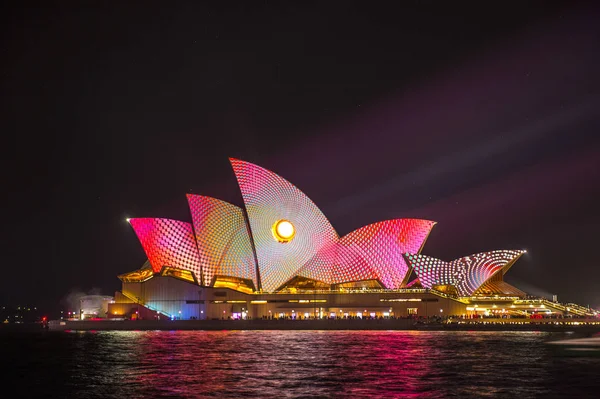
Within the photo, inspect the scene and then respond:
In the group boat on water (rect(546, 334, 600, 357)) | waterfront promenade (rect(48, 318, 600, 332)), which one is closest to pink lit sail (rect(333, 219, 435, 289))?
waterfront promenade (rect(48, 318, 600, 332))

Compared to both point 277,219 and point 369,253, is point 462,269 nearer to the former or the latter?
point 369,253

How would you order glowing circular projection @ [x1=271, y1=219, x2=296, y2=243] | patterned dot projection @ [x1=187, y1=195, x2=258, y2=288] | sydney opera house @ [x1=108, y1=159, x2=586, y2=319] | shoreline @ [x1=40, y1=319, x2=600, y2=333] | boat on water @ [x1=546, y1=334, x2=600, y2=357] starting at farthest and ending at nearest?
glowing circular projection @ [x1=271, y1=219, x2=296, y2=243], sydney opera house @ [x1=108, y1=159, x2=586, y2=319], patterned dot projection @ [x1=187, y1=195, x2=258, y2=288], shoreline @ [x1=40, y1=319, x2=600, y2=333], boat on water @ [x1=546, y1=334, x2=600, y2=357]

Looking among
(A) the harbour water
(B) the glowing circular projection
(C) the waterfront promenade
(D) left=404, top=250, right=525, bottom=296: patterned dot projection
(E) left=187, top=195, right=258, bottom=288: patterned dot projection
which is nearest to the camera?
(A) the harbour water

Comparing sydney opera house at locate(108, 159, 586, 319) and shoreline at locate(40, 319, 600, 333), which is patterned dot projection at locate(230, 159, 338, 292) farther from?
shoreline at locate(40, 319, 600, 333)

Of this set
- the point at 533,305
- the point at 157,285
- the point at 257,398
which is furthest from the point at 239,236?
the point at 257,398

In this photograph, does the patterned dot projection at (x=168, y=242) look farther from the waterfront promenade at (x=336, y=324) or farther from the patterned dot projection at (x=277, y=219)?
the patterned dot projection at (x=277, y=219)

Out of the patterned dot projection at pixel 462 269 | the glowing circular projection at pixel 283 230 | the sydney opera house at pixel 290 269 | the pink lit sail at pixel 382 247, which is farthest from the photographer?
the patterned dot projection at pixel 462 269

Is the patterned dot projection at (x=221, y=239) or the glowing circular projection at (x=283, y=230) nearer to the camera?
the patterned dot projection at (x=221, y=239)

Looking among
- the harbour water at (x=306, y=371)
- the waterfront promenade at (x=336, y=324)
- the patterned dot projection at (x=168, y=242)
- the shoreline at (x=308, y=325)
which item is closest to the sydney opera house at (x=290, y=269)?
the patterned dot projection at (x=168, y=242)
